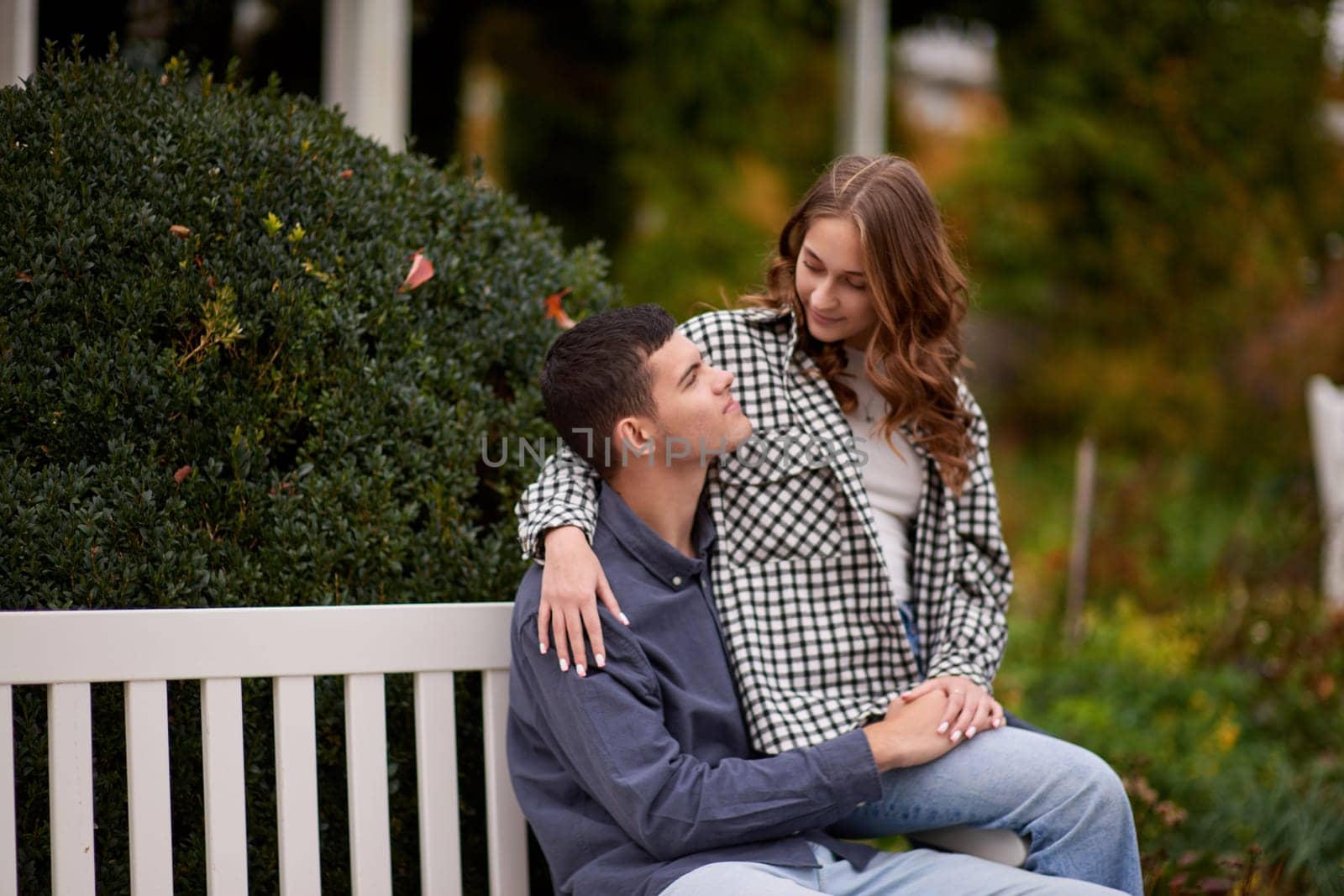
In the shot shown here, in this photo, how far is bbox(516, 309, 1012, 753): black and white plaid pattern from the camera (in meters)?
2.18

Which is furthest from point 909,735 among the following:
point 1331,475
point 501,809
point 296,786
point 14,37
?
point 1331,475

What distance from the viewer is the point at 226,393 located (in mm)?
2115

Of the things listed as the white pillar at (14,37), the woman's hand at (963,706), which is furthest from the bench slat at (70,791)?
the white pillar at (14,37)

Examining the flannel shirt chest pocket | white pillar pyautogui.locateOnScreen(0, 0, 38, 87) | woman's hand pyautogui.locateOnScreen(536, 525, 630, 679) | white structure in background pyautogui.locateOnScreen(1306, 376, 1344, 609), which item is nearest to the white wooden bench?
woman's hand pyautogui.locateOnScreen(536, 525, 630, 679)

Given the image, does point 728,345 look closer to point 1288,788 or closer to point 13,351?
point 13,351

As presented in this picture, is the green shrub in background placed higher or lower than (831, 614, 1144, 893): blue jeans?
higher

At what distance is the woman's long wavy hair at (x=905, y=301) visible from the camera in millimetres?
2283

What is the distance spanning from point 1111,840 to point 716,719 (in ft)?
2.35

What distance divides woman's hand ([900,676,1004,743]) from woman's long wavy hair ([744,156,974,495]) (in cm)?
39

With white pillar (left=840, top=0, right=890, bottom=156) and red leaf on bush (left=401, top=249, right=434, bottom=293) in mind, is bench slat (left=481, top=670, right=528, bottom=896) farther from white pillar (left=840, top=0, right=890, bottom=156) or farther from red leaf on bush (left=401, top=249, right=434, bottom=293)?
white pillar (left=840, top=0, right=890, bottom=156)

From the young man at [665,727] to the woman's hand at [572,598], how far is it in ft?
0.09

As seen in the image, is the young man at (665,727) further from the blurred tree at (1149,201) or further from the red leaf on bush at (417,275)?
the blurred tree at (1149,201)

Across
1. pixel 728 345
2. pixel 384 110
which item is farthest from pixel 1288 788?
pixel 384 110

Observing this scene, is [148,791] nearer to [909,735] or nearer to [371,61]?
[909,735]
